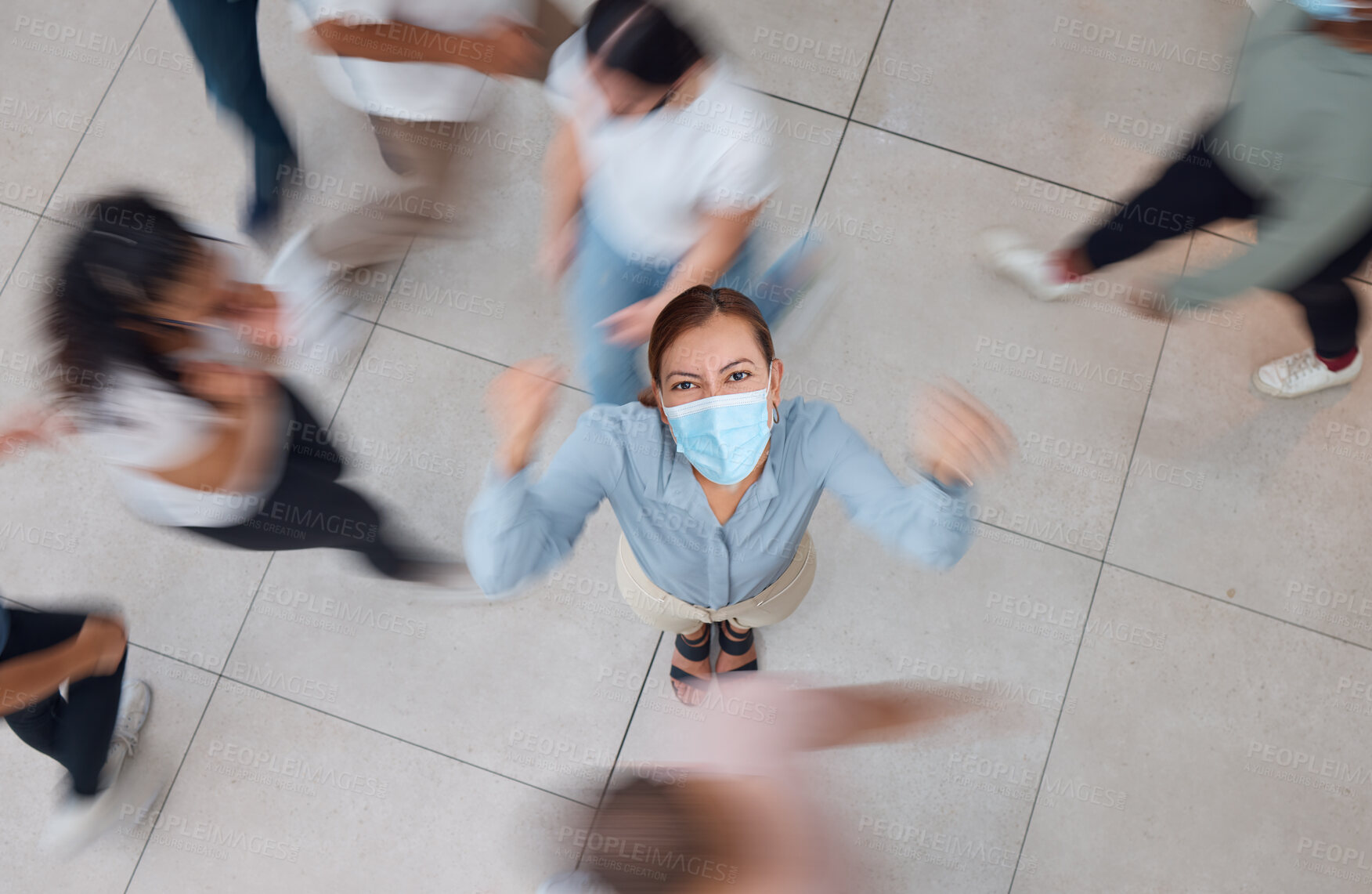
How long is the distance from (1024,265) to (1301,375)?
3.38ft

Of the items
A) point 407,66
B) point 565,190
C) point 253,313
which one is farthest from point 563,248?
point 253,313

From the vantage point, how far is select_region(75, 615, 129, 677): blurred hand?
2.29m

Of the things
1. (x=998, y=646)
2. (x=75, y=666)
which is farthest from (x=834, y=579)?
(x=75, y=666)

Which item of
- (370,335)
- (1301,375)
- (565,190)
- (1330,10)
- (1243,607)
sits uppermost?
(1330,10)

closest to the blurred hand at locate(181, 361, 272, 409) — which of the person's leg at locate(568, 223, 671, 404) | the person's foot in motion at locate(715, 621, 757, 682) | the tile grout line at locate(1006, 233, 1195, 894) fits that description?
the person's leg at locate(568, 223, 671, 404)

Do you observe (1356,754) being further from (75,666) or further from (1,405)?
(1,405)

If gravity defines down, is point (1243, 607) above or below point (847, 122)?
below

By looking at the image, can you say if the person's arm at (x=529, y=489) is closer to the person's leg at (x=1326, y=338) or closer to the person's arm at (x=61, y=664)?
the person's arm at (x=61, y=664)

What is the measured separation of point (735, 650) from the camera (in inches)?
112

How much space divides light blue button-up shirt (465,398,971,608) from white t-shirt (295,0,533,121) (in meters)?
1.19

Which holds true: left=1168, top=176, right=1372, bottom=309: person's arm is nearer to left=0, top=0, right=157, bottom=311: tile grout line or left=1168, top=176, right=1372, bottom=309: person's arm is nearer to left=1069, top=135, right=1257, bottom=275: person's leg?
left=1069, top=135, right=1257, bottom=275: person's leg

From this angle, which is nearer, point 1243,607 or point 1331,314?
point 1331,314

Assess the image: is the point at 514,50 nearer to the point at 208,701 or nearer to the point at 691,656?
the point at 691,656

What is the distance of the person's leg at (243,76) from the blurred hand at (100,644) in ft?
5.48
